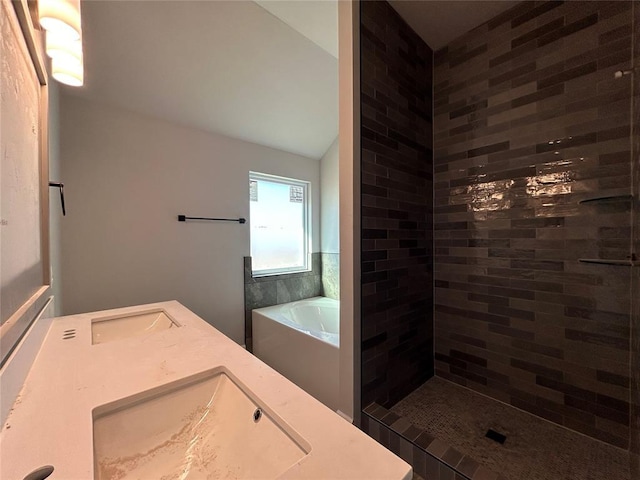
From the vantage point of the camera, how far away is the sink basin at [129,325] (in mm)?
1290

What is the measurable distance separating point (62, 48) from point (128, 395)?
1.16 metres

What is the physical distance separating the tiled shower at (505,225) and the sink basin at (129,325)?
1088 millimetres

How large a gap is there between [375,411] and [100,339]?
1.44 meters

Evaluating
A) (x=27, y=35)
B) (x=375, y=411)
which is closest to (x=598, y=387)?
(x=375, y=411)

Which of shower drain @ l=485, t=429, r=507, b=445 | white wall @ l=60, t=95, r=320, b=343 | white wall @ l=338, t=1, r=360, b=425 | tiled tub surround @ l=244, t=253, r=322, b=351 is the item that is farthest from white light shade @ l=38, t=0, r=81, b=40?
shower drain @ l=485, t=429, r=507, b=445

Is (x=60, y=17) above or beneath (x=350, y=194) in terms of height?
above

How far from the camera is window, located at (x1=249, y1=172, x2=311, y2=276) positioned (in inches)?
116

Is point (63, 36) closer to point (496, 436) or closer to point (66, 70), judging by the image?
point (66, 70)

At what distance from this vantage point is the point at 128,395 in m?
0.66

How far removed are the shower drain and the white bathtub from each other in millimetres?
865

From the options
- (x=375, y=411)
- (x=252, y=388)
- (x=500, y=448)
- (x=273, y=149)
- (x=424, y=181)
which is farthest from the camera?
(x=273, y=149)

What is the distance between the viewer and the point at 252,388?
69cm

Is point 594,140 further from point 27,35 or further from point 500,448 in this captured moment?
point 27,35

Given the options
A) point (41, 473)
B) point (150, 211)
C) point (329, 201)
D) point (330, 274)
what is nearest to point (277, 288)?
point (330, 274)
